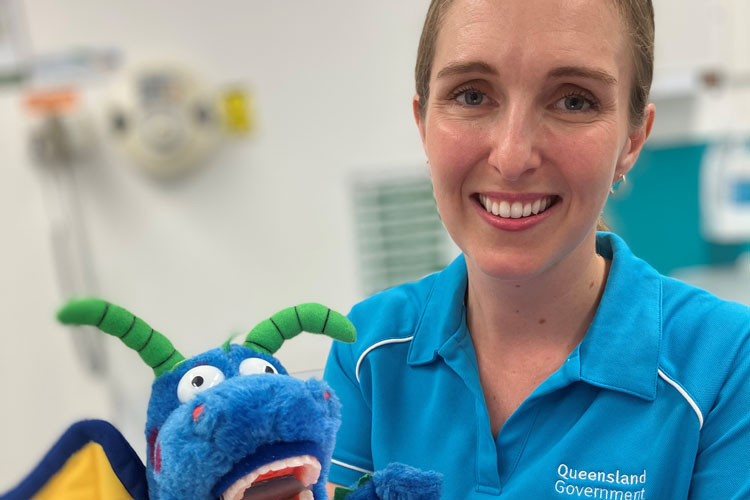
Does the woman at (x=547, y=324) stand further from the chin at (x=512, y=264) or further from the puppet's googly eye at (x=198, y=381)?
the puppet's googly eye at (x=198, y=381)

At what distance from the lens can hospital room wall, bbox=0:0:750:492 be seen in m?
2.07

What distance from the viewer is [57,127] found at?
200cm

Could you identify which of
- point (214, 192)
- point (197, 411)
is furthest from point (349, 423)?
point (214, 192)

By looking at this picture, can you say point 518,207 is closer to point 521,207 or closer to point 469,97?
point 521,207

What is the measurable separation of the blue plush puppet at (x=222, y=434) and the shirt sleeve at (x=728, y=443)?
0.92 ft

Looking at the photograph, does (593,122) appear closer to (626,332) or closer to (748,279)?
(626,332)

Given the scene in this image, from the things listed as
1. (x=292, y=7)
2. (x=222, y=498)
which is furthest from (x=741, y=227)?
(x=222, y=498)

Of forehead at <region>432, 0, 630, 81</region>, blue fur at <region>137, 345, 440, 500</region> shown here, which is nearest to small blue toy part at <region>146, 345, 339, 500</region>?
blue fur at <region>137, 345, 440, 500</region>

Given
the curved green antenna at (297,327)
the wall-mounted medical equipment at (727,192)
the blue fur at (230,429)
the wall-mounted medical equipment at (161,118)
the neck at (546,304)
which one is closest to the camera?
the blue fur at (230,429)

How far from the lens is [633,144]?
2.65 ft

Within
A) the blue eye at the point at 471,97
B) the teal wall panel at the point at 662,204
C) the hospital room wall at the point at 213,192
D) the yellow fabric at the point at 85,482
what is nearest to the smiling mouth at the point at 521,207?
the blue eye at the point at 471,97

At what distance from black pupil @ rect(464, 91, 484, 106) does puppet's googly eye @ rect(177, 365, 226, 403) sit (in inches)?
15.1

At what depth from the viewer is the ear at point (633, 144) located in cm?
78

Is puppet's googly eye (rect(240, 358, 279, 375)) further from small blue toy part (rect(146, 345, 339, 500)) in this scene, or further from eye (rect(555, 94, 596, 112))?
eye (rect(555, 94, 596, 112))
